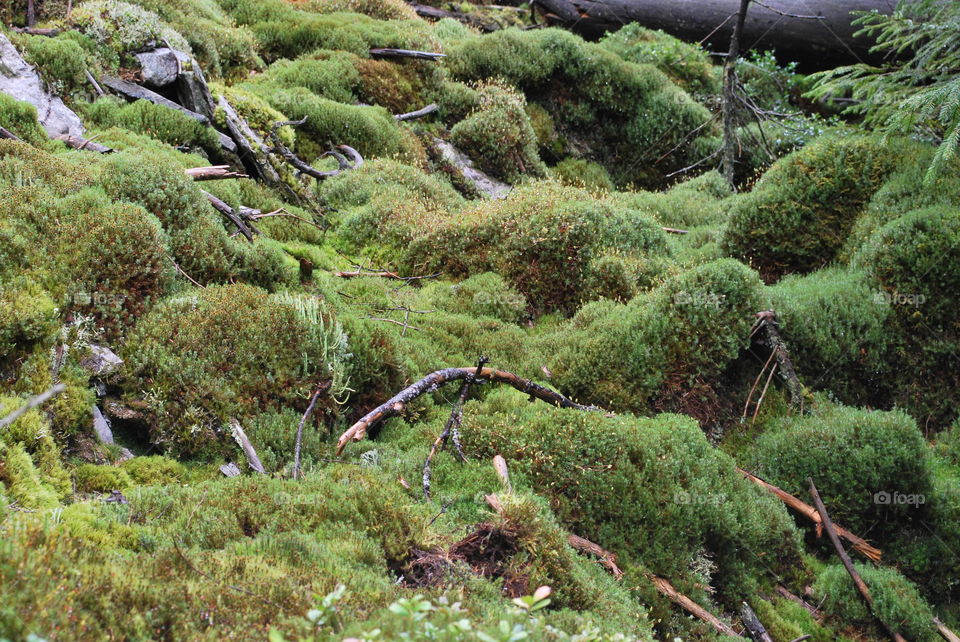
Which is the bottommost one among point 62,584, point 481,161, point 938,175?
point 481,161

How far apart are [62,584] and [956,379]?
8.25m

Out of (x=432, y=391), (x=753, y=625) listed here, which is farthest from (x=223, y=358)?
(x=753, y=625)

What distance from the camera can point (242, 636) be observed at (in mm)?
2613

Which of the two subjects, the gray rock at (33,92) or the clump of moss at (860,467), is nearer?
the clump of moss at (860,467)

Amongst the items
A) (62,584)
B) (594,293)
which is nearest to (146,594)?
(62,584)

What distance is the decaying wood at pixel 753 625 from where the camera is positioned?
189 inches

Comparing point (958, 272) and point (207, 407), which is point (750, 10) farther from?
point (207, 407)

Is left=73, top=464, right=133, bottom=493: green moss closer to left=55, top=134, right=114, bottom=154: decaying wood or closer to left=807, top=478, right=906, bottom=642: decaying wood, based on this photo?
left=55, top=134, right=114, bottom=154: decaying wood

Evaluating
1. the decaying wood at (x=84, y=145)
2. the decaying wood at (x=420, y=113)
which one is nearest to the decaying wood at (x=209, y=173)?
the decaying wood at (x=84, y=145)

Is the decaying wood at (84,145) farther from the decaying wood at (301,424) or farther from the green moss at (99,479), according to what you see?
the green moss at (99,479)

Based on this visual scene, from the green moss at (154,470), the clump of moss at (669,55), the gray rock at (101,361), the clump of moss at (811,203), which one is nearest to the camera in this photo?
the green moss at (154,470)

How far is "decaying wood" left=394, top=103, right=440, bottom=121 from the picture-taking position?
43.4ft

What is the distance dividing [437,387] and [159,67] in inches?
250

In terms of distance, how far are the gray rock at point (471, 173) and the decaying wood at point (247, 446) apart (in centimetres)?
854
